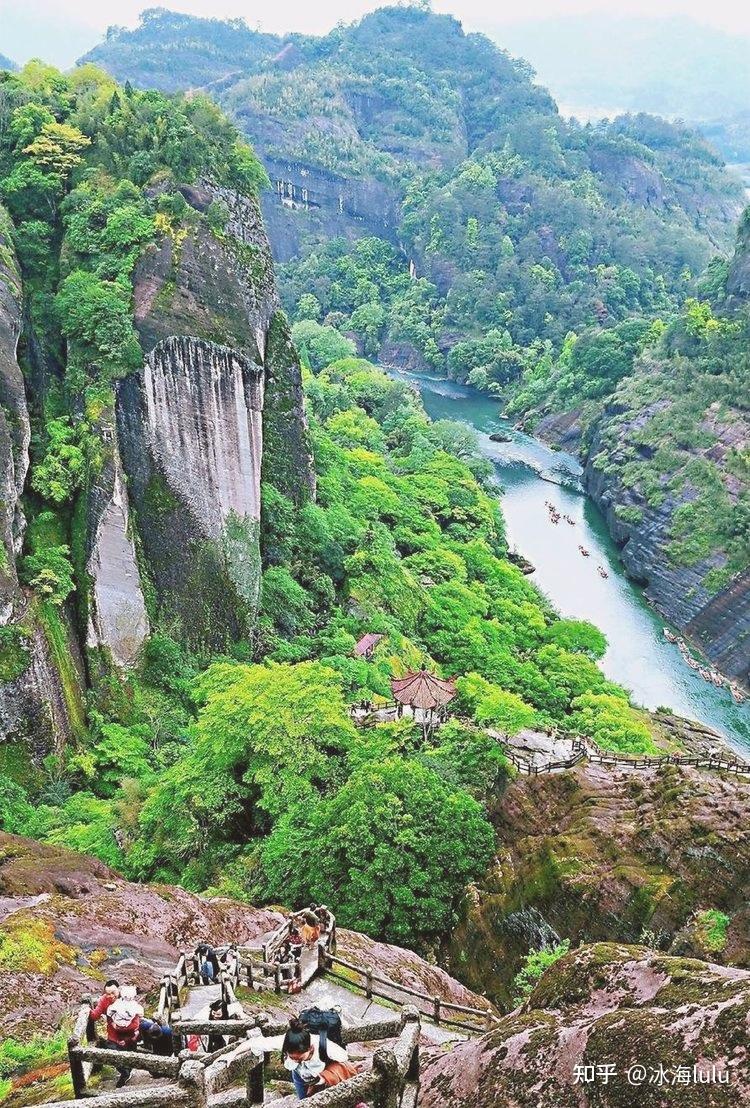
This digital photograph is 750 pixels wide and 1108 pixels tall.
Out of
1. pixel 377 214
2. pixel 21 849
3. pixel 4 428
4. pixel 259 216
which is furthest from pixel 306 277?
pixel 21 849

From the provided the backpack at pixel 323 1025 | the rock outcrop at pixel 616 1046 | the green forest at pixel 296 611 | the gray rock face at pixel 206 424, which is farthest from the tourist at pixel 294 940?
the gray rock face at pixel 206 424

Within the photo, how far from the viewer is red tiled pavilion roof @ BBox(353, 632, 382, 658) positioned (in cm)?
3200

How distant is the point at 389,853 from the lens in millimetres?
16891

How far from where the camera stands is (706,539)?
5300cm

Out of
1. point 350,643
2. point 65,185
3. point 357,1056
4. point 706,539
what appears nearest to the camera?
point 357,1056

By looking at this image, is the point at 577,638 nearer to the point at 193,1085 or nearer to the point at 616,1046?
the point at 616,1046

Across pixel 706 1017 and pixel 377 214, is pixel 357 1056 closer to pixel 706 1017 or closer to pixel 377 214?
pixel 706 1017

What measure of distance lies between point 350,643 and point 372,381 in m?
42.7

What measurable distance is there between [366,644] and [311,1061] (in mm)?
26248

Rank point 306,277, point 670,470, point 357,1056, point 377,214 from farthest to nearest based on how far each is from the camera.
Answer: point 377,214 < point 306,277 < point 670,470 < point 357,1056

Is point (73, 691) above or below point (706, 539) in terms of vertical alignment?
above

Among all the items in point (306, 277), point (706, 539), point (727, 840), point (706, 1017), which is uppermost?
point (306, 277)

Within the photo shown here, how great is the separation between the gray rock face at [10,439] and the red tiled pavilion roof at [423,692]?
37.9 ft

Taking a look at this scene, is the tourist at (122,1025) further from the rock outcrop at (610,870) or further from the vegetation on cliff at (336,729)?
the vegetation on cliff at (336,729)
